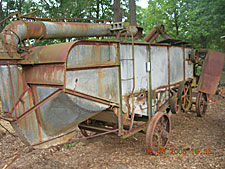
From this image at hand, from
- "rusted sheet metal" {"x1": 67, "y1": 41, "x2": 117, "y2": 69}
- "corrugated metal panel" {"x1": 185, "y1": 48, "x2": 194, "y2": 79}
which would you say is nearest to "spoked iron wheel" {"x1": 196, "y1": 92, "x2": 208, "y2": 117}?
"corrugated metal panel" {"x1": 185, "y1": 48, "x2": 194, "y2": 79}

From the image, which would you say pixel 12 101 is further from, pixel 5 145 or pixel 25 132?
pixel 5 145

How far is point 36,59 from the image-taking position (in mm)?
3559

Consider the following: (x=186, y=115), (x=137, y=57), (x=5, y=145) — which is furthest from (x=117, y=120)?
(x=186, y=115)

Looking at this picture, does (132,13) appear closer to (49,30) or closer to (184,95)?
(184,95)

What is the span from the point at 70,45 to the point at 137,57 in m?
2.07

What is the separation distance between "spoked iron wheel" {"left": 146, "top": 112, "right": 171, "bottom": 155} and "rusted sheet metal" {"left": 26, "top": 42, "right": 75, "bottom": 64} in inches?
110

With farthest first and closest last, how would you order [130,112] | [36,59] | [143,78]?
1. [143,78]
2. [130,112]
3. [36,59]

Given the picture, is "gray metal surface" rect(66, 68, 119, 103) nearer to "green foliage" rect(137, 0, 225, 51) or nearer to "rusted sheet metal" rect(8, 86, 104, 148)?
"rusted sheet metal" rect(8, 86, 104, 148)

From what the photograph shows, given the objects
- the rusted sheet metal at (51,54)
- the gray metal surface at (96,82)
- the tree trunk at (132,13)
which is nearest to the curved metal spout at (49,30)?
the rusted sheet metal at (51,54)

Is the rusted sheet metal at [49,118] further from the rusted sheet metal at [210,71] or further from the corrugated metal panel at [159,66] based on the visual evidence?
the rusted sheet metal at [210,71]

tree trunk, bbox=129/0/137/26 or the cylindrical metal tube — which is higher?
tree trunk, bbox=129/0/137/26

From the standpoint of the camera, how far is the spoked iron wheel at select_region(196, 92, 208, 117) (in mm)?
8156

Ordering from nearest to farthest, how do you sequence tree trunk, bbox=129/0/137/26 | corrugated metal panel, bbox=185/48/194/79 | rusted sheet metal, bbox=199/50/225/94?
1. corrugated metal panel, bbox=185/48/194/79
2. rusted sheet metal, bbox=199/50/225/94
3. tree trunk, bbox=129/0/137/26

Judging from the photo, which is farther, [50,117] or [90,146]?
[90,146]
